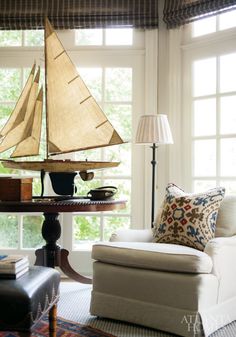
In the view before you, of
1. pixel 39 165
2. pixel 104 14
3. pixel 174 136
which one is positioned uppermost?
pixel 104 14

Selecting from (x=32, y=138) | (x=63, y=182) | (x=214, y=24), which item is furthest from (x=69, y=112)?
(x=214, y=24)

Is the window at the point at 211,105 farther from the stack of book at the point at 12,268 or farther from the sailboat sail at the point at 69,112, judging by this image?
the stack of book at the point at 12,268

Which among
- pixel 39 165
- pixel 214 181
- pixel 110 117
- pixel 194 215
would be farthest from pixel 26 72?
pixel 194 215

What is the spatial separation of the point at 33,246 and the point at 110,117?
48.3 inches

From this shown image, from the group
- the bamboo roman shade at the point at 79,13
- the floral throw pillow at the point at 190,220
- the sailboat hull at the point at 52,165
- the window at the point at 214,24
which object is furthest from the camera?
the bamboo roman shade at the point at 79,13

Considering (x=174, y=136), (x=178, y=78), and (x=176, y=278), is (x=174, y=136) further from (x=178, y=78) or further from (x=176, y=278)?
(x=176, y=278)

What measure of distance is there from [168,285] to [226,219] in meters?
0.59

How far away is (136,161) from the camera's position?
3.60 m

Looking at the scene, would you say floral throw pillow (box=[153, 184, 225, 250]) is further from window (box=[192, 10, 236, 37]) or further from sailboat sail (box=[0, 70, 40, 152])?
window (box=[192, 10, 236, 37])

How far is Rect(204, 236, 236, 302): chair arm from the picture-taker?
2244mm

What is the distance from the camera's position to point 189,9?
334 centimetres

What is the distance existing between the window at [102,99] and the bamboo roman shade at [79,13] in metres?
0.12

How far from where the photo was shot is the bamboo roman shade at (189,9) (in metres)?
3.17

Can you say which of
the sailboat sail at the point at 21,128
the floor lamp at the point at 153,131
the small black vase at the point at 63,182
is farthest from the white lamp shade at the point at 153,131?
the sailboat sail at the point at 21,128
